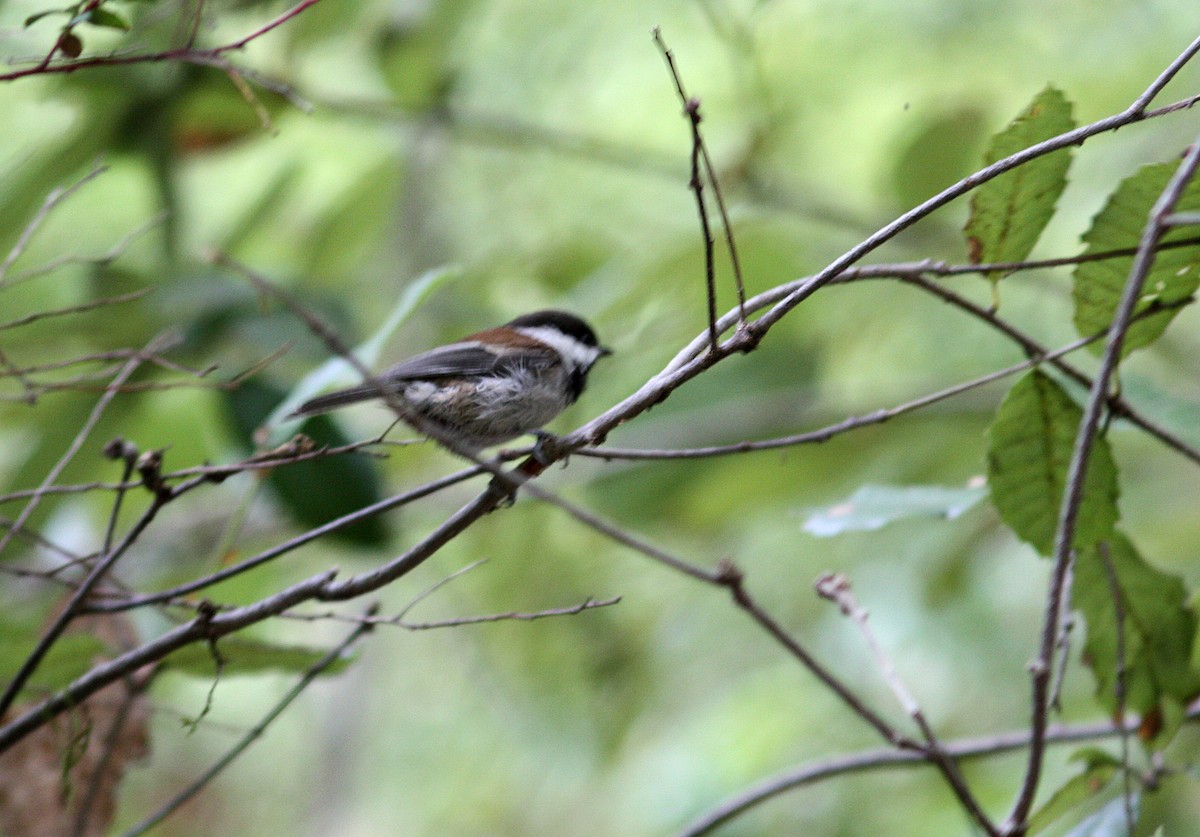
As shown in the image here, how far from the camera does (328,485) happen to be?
243 cm

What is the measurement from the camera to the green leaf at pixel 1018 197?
1433mm

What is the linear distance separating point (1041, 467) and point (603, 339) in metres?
1.58

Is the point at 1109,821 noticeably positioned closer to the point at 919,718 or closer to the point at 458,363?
the point at 919,718

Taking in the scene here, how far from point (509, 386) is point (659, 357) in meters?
0.69

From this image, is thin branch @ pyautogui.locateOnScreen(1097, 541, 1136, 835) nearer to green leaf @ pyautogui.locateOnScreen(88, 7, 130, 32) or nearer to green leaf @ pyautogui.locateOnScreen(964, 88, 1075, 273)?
green leaf @ pyautogui.locateOnScreen(964, 88, 1075, 273)

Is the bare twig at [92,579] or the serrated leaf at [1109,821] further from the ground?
the bare twig at [92,579]

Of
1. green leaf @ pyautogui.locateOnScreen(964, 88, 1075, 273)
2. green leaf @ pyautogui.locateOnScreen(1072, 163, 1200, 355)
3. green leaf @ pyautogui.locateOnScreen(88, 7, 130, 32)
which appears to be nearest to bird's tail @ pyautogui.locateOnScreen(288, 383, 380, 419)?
green leaf @ pyautogui.locateOnScreen(88, 7, 130, 32)

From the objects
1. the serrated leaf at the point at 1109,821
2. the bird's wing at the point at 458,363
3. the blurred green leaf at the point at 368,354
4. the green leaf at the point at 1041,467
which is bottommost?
the serrated leaf at the point at 1109,821

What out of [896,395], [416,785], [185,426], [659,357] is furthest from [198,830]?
[896,395]

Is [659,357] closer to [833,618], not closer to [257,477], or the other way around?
[257,477]

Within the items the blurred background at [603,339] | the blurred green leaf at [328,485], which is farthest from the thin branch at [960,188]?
the blurred green leaf at [328,485]

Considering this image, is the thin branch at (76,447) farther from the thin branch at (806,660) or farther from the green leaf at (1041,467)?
the green leaf at (1041,467)

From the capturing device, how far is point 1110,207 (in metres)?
1.53

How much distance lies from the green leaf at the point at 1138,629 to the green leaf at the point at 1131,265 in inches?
15.2
